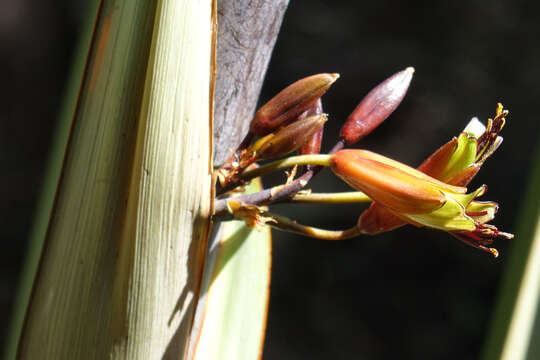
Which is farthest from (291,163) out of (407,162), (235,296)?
(407,162)

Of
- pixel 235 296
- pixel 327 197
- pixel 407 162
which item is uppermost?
pixel 407 162

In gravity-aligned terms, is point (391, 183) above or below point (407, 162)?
below

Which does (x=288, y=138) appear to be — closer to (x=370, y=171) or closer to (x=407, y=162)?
(x=370, y=171)

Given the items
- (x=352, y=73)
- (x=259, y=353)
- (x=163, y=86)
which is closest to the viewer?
(x=163, y=86)

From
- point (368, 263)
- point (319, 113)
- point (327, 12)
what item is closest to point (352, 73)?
point (327, 12)

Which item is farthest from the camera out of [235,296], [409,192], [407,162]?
[407,162]

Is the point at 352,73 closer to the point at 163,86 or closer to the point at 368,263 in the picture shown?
the point at 368,263

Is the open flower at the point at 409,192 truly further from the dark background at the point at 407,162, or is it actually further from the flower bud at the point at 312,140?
the dark background at the point at 407,162

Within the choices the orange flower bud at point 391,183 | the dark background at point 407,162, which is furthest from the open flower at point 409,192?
the dark background at point 407,162
